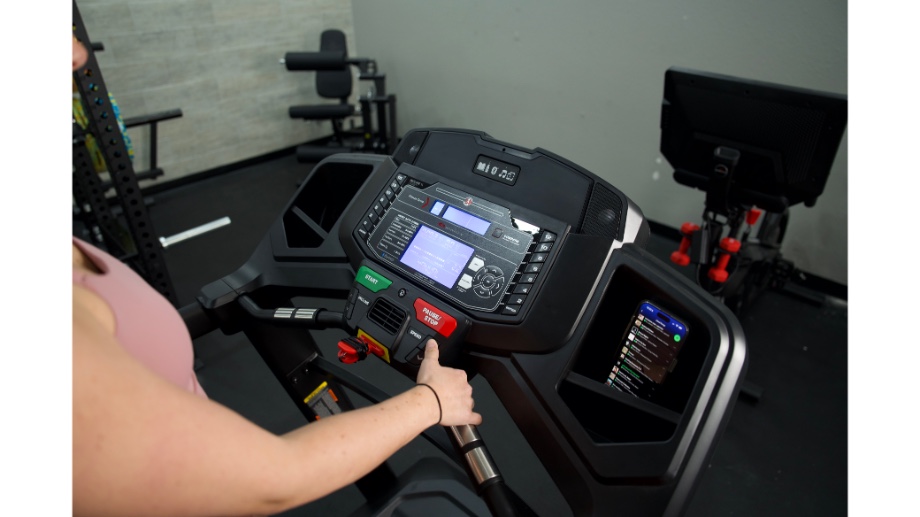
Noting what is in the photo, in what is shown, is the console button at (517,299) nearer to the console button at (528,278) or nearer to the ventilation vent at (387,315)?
the console button at (528,278)

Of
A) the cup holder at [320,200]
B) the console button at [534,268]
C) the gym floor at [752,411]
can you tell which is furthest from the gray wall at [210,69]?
the console button at [534,268]

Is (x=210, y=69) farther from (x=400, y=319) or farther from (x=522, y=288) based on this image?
(x=522, y=288)

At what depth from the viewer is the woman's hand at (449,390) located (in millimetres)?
809

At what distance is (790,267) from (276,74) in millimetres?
3606

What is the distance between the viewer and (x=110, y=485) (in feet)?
1.57

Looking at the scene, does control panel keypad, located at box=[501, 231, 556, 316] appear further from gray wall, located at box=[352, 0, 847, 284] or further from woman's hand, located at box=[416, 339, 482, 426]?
gray wall, located at box=[352, 0, 847, 284]

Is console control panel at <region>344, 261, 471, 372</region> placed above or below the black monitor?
below

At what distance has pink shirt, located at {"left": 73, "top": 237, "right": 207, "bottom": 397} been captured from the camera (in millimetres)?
552

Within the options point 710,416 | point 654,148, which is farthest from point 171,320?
point 654,148

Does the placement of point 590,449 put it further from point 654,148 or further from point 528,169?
point 654,148

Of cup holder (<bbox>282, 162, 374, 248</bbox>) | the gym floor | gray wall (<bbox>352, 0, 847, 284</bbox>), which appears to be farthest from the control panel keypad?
gray wall (<bbox>352, 0, 847, 284</bbox>)

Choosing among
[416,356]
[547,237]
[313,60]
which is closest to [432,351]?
[416,356]

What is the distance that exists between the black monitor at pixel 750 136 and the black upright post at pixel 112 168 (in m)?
1.96

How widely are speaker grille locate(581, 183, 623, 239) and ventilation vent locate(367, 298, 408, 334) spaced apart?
37 centimetres
